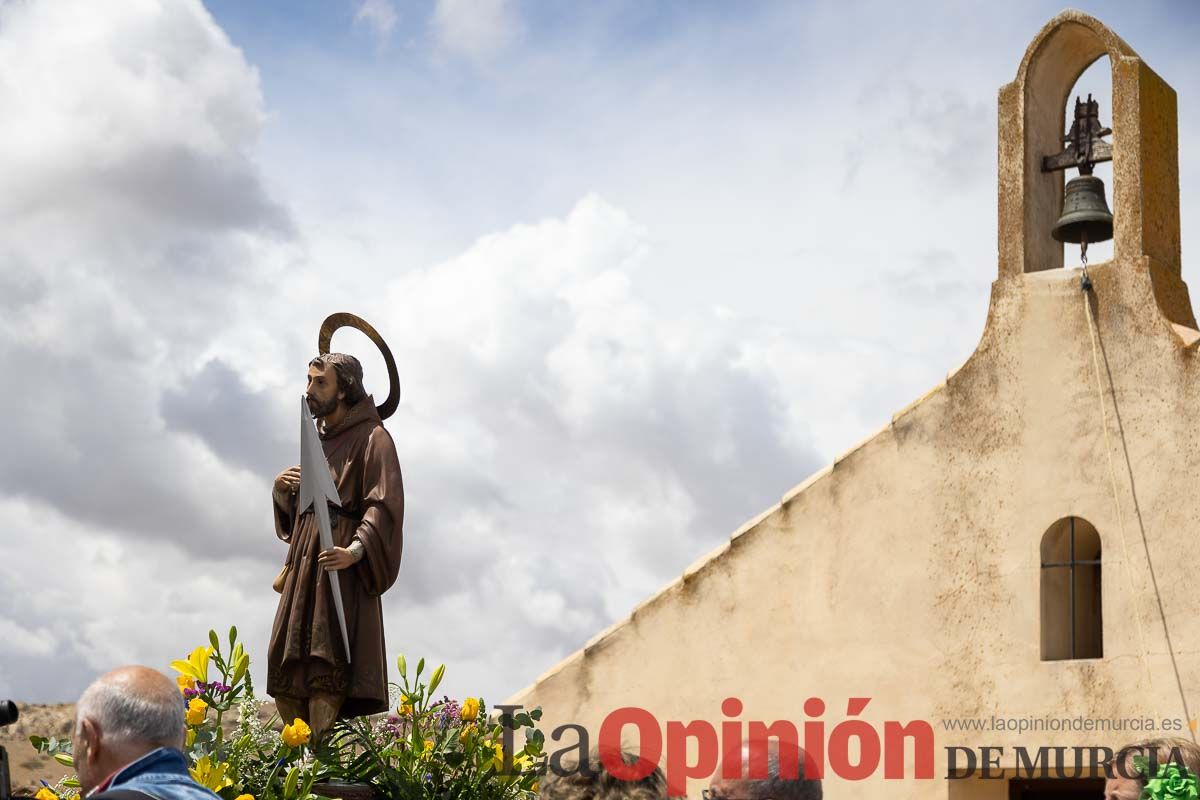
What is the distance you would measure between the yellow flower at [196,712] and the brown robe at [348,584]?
2.08 ft

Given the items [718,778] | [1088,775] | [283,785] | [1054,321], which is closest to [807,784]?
[718,778]

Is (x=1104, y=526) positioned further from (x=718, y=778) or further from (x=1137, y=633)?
(x=718, y=778)

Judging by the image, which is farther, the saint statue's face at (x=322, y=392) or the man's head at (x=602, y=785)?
the saint statue's face at (x=322, y=392)

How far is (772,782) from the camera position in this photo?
3.21 metres

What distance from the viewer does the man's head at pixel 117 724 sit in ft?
11.7

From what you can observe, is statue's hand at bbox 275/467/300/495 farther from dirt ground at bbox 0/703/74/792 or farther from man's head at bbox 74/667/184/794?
dirt ground at bbox 0/703/74/792

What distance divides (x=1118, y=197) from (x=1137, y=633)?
119 inches

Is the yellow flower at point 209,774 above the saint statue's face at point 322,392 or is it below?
below

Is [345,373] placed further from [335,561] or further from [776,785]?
[776,785]

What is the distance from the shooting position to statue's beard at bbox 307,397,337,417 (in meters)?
7.80

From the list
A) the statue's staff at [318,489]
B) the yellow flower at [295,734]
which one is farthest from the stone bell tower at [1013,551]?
the yellow flower at [295,734]

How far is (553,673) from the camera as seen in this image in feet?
39.4

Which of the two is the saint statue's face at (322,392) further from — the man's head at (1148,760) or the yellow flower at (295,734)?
the man's head at (1148,760)

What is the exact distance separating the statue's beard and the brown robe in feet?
0.33
